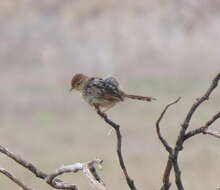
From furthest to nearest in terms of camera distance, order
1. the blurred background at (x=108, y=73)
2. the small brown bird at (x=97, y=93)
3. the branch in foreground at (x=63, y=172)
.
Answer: the blurred background at (x=108, y=73) → the small brown bird at (x=97, y=93) → the branch in foreground at (x=63, y=172)

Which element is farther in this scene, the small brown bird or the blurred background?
the blurred background

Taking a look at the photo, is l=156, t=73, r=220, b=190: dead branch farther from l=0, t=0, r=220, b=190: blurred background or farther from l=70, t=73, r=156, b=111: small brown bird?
l=0, t=0, r=220, b=190: blurred background

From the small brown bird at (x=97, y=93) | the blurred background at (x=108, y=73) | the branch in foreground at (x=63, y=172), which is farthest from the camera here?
the blurred background at (x=108, y=73)

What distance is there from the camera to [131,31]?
74.9 ft

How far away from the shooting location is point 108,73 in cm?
1778

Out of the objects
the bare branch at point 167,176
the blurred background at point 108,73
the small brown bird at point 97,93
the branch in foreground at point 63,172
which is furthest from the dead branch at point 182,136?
the blurred background at point 108,73

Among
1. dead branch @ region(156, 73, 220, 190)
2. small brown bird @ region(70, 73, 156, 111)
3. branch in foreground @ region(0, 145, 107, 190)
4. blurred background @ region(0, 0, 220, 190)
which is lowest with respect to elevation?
branch in foreground @ region(0, 145, 107, 190)

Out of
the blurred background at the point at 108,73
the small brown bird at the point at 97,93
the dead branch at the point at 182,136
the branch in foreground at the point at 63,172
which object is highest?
the blurred background at the point at 108,73

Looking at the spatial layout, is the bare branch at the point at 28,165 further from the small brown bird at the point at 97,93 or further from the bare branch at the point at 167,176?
the small brown bird at the point at 97,93

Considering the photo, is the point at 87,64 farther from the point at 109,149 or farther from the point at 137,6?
the point at 109,149

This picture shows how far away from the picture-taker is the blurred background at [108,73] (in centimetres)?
1459

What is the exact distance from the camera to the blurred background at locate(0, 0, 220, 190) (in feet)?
47.9

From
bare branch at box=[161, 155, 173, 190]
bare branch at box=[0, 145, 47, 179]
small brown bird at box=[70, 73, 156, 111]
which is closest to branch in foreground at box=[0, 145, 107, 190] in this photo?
bare branch at box=[0, 145, 47, 179]

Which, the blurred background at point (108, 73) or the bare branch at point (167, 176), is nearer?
the bare branch at point (167, 176)
